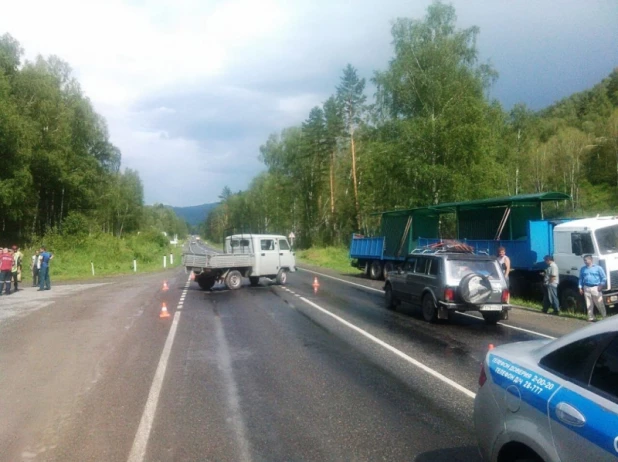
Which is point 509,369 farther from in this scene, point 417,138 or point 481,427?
point 417,138

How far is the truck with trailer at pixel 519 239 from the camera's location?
15859 mm

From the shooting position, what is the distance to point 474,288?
13.2 meters

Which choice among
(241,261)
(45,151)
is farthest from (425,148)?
(45,151)

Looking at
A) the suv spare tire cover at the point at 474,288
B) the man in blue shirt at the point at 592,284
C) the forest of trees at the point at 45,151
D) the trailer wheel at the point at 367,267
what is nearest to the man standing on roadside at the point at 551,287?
the man in blue shirt at the point at 592,284

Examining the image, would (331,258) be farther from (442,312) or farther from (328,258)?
(442,312)

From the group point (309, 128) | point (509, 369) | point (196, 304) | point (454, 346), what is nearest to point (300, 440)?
point (509, 369)

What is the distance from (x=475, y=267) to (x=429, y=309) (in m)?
1.46

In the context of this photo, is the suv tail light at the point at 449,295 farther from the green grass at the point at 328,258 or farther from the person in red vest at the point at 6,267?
the green grass at the point at 328,258

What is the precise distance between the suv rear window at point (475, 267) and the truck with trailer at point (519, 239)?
3.33 meters

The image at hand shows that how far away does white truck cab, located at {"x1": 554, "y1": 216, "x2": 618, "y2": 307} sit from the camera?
15.4 metres

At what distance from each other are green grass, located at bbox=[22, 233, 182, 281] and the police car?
3244cm

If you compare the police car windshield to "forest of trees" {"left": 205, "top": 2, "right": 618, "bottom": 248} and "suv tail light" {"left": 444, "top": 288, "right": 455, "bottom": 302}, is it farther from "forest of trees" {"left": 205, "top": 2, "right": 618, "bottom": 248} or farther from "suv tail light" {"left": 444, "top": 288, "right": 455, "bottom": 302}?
"forest of trees" {"left": 205, "top": 2, "right": 618, "bottom": 248}

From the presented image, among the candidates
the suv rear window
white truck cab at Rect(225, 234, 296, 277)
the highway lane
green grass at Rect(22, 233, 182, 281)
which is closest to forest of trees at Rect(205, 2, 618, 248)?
white truck cab at Rect(225, 234, 296, 277)

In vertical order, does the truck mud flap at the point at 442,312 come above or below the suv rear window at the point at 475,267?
below
